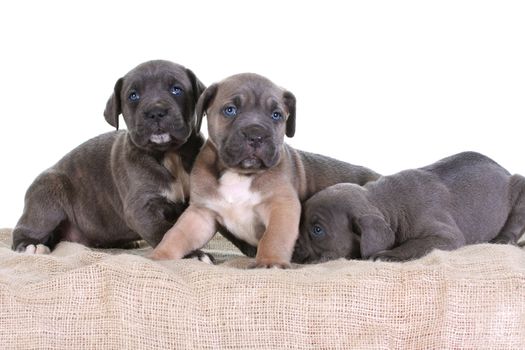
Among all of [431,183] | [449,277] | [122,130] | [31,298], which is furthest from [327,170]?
[31,298]

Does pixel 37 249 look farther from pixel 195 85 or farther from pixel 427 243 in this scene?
pixel 427 243

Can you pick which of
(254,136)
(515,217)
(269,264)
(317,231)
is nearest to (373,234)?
(317,231)

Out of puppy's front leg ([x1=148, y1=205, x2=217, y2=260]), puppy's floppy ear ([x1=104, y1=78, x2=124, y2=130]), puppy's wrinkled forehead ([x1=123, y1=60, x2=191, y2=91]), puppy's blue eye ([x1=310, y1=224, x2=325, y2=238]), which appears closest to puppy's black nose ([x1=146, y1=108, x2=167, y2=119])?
puppy's wrinkled forehead ([x1=123, y1=60, x2=191, y2=91])

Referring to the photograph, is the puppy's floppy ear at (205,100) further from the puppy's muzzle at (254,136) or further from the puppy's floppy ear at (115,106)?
the puppy's floppy ear at (115,106)

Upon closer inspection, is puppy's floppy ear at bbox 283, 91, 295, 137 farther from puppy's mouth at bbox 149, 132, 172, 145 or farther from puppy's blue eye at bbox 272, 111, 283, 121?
puppy's mouth at bbox 149, 132, 172, 145

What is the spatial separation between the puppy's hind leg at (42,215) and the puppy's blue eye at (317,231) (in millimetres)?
2484

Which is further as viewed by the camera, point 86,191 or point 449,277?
point 86,191

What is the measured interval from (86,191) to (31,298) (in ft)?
8.65

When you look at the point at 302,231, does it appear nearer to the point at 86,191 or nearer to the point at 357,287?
the point at 357,287

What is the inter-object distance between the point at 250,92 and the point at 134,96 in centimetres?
112

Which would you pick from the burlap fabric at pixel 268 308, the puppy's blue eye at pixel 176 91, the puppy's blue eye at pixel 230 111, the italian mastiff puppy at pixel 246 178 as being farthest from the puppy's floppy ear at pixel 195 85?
the burlap fabric at pixel 268 308

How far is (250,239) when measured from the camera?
20.1ft

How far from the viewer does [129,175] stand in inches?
257

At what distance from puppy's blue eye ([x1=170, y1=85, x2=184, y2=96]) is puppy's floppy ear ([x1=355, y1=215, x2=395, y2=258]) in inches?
74.0
